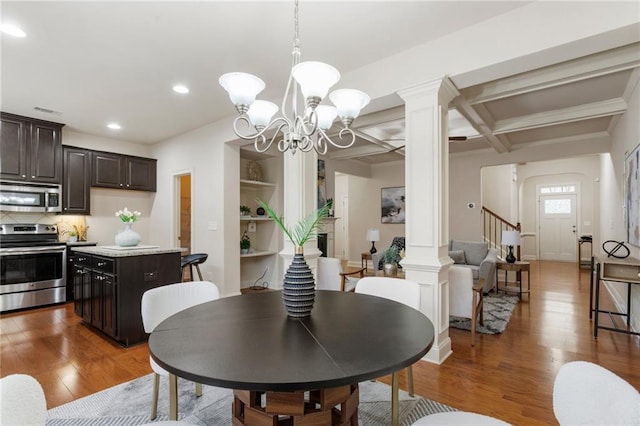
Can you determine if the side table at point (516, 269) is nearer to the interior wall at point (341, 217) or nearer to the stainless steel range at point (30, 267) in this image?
the interior wall at point (341, 217)

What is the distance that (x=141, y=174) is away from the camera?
5.77 metres

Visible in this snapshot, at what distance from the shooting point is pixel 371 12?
2266mm

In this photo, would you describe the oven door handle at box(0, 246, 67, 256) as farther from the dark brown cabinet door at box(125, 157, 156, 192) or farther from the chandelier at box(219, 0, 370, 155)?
the chandelier at box(219, 0, 370, 155)

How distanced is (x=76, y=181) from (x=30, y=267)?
1.42 m

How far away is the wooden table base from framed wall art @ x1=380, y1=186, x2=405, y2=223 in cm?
669

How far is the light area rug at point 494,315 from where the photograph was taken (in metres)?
3.50

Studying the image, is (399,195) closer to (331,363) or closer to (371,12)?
(371,12)

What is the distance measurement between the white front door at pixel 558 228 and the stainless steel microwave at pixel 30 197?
11.8 m

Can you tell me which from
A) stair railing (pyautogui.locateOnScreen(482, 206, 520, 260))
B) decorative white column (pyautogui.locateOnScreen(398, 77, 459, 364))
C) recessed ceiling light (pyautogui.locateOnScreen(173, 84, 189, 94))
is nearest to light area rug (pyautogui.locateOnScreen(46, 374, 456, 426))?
decorative white column (pyautogui.locateOnScreen(398, 77, 459, 364))

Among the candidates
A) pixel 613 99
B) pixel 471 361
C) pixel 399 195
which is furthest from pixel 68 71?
pixel 399 195

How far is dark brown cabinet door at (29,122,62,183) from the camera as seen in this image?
14.7 feet

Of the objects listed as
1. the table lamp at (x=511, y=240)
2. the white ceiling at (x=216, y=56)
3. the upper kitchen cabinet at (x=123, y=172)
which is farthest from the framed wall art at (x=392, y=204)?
the upper kitchen cabinet at (x=123, y=172)

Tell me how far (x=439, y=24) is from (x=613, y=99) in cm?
300

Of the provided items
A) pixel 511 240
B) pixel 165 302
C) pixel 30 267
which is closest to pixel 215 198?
pixel 30 267
